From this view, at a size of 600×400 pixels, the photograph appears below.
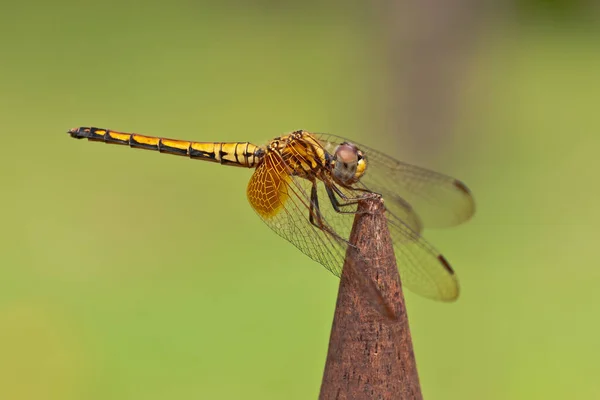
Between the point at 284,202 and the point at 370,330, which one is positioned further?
the point at 284,202

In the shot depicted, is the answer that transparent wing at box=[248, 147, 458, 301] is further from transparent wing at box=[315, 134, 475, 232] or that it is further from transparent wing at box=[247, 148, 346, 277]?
transparent wing at box=[315, 134, 475, 232]

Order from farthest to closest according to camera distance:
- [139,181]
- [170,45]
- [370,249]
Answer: [170,45] < [139,181] < [370,249]

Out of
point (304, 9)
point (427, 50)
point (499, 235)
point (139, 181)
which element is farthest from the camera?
point (304, 9)

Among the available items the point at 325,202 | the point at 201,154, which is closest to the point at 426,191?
the point at 325,202

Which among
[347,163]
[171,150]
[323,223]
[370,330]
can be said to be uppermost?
[171,150]

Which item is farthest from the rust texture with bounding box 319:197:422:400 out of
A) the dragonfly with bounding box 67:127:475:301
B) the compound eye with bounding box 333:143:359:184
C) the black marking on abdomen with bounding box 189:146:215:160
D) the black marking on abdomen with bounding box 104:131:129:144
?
the black marking on abdomen with bounding box 104:131:129:144

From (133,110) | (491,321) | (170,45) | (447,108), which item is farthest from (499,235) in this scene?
(170,45)

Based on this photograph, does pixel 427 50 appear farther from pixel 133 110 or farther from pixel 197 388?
pixel 197 388

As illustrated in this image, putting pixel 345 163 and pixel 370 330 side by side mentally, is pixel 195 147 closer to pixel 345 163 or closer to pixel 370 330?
pixel 345 163

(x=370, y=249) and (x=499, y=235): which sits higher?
(x=499, y=235)
